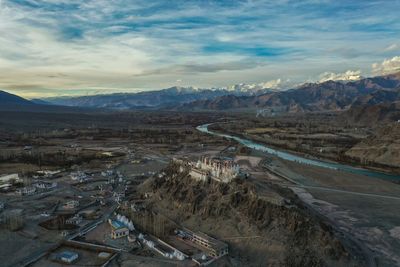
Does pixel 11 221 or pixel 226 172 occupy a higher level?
pixel 226 172

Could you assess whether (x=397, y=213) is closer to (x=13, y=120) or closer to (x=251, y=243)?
(x=251, y=243)

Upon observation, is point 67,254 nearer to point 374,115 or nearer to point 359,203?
point 359,203

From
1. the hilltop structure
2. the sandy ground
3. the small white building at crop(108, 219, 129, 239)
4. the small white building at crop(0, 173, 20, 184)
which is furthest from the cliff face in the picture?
the small white building at crop(0, 173, 20, 184)

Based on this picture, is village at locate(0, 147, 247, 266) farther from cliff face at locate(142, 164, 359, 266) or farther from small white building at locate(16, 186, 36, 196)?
cliff face at locate(142, 164, 359, 266)

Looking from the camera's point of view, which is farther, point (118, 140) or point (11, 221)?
point (118, 140)

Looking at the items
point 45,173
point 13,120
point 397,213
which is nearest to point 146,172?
point 45,173

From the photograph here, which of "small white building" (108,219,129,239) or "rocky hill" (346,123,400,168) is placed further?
"rocky hill" (346,123,400,168)

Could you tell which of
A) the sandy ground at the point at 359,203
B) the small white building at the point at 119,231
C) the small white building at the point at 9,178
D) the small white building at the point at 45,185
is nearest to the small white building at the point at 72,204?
the small white building at the point at 45,185

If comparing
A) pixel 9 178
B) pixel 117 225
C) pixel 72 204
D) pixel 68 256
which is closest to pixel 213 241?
pixel 117 225

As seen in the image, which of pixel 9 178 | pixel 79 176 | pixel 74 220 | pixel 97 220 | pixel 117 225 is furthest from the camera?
pixel 79 176
